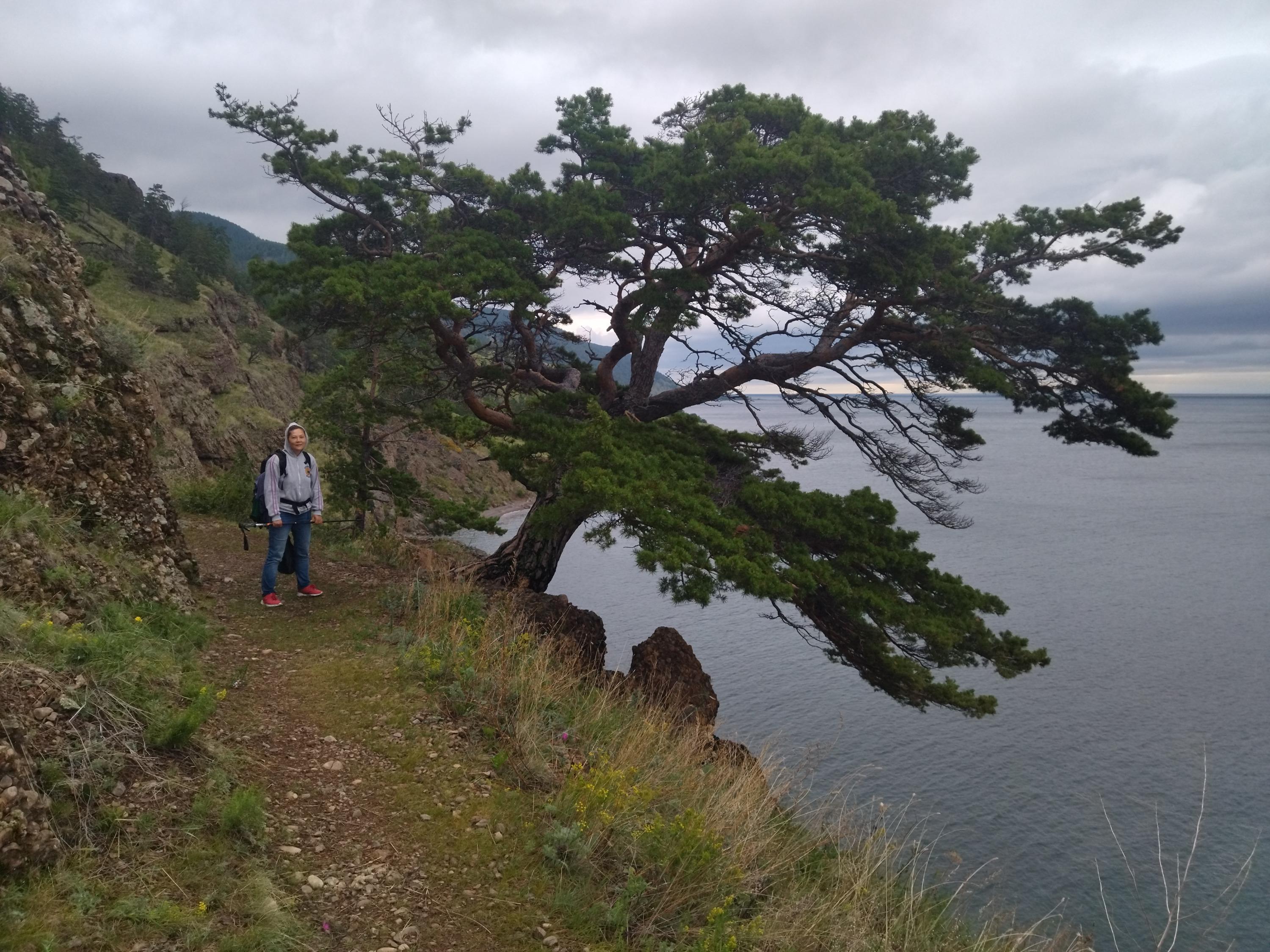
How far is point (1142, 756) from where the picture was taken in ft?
44.3

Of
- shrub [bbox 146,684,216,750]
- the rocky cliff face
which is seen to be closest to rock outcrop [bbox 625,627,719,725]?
the rocky cliff face

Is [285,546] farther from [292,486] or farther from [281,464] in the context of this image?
[281,464]

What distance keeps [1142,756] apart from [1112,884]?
424 centimetres

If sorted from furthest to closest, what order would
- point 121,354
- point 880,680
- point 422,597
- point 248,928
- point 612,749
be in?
1. point 880,680
2. point 422,597
3. point 121,354
4. point 612,749
5. point 248,928

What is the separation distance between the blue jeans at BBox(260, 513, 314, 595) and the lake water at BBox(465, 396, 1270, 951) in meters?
5.33

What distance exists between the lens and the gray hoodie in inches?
313

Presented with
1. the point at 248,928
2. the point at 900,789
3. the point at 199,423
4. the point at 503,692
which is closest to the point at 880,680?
the point at 900,789

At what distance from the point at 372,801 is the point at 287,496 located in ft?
14.3

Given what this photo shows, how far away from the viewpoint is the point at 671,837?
4559mm

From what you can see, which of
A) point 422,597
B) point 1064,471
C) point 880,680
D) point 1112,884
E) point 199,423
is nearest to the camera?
point 422,597

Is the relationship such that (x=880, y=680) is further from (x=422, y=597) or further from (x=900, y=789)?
(x=422, y=597)

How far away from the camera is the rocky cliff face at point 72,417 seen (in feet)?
20.4

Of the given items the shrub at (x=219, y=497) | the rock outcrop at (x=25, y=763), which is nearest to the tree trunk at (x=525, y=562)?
the shrub at (x=219, y=497)

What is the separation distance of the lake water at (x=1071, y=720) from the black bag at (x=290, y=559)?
5.54 metres
